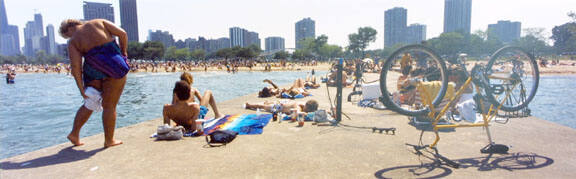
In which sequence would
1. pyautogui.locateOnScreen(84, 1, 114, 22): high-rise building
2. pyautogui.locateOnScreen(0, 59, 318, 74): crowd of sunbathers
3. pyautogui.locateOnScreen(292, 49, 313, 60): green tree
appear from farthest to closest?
pyautogui.locateOnScreen(292, 49, 313, 60): green tree < pyautogui.locateOnScreen(84, 1, 114, 22): high-rise building < pyautogui.locateOnScreen(0, 59, 318, 74): crowd of sunbathers

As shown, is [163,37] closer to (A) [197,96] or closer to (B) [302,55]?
(B) [302,55]

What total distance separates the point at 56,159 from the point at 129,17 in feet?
526

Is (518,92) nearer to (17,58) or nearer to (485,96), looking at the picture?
(485,96)

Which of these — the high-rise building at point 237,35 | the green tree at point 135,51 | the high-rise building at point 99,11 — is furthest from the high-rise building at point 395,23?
the high-rise building at point 99,11

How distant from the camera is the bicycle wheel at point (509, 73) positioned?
385cm

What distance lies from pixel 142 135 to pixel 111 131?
2.81 feet

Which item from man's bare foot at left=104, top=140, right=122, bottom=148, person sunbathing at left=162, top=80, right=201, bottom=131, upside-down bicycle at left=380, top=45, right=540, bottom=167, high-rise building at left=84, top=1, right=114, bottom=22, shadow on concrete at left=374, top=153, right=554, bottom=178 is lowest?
shadow on concrete at left=374, top=153, right=554, bottom=178

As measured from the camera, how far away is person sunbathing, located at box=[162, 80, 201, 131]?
16.1ft

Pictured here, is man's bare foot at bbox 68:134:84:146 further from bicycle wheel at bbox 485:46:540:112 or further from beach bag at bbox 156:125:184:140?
bicycle wheel at bbox 485:46:540:112

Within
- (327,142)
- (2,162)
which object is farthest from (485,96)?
(2,162)

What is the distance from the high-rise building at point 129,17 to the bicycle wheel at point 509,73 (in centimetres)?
15587

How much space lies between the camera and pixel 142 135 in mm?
5105

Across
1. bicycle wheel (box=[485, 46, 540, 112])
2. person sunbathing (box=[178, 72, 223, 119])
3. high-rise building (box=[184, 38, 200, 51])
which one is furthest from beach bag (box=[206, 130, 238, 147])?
high-rise building (box=[184, 38, 200, 51])

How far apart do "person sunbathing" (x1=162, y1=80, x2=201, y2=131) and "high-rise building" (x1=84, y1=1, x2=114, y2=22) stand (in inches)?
4110
